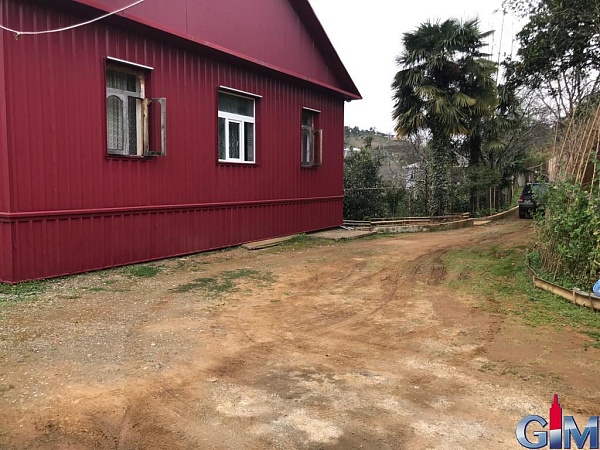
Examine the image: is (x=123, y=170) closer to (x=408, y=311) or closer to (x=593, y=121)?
(x=408, y=311)

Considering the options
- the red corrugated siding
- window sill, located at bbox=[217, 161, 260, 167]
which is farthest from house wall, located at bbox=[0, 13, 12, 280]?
window sill, located at bbox=[217, 161, 260, 167]

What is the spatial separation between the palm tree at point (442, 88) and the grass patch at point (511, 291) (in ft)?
24.9

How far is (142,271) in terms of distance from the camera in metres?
7.88

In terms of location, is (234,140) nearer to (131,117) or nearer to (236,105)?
(236,105)

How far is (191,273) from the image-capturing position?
7.98 metres

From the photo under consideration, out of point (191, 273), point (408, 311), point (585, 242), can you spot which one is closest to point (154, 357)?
point (408, 311)

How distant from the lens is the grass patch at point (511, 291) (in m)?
5.31

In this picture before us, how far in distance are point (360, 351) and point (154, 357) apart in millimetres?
1768

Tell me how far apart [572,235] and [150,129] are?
21.7 ft

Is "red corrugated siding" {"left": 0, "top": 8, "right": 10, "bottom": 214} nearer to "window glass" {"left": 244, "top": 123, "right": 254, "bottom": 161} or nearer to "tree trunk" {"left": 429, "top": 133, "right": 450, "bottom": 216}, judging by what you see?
"window glass" {"left": 244, "top": 123, "right": 254, "bottom": 161}

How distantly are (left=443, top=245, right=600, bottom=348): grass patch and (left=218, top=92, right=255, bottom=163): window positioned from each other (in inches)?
191

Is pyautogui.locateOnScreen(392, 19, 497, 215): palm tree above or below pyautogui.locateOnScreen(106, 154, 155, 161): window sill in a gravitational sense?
above

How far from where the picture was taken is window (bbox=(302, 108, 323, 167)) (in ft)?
44.1

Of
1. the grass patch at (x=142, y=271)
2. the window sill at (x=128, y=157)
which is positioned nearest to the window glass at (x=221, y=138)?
the window sill at (x=128, y=157)
